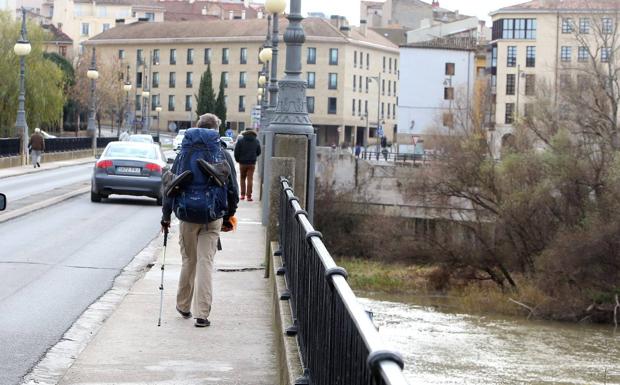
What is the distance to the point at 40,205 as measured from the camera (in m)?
26.7

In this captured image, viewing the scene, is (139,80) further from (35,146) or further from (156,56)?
(35,146)

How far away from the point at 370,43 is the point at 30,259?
127 m

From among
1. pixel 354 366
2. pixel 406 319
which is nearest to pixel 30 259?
pixel 354 366

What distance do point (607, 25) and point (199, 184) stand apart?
7081cm

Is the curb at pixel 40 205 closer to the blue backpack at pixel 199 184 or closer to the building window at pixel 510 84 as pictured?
the blue backpack at pixel 199 184

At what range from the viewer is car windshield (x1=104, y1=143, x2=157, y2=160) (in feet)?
96.1

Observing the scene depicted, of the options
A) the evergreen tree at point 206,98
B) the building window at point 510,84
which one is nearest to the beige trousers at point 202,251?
the building window at point 510,84

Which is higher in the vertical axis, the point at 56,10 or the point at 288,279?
the point at 56,10

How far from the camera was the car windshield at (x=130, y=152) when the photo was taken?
29.3 m

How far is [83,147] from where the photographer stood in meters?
74.0

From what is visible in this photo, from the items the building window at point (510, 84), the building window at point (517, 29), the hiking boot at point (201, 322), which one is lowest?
the hiking boot at point (201, 322)

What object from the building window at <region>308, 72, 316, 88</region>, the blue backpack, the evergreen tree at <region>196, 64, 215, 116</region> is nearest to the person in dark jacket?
the blue backpack

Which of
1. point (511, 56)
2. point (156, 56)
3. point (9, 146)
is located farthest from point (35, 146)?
point (156, 56)

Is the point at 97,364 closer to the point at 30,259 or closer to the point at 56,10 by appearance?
the point at 30,259
